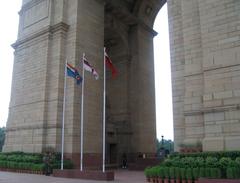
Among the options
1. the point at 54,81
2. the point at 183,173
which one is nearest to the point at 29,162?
the point at 54,81

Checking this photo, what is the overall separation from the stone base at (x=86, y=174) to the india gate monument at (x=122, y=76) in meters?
3.39

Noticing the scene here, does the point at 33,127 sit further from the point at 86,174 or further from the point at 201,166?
the point at 201,166

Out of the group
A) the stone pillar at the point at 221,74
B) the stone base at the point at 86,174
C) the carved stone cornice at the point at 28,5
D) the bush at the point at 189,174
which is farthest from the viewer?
the carved stone cornice at the point at 28,5

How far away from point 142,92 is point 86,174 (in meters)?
15.0

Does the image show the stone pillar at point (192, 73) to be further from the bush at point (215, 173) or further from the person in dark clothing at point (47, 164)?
the person in dark clothing at point (47, 164)

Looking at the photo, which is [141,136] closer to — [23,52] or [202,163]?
[23,52]

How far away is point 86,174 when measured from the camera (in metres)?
16.5

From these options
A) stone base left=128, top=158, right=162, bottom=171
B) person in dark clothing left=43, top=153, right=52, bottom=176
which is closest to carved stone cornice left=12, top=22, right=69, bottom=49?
person in dark clothing left=43, top=153, right=52, bottom=176

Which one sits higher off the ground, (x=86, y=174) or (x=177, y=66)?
(x=177, y=66)

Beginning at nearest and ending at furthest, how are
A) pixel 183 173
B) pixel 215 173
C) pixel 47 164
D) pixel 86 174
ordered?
pixel 215 173, pixel 183 173, pixel 86 174, pixel 47 164

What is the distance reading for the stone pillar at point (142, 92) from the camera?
2919 cm

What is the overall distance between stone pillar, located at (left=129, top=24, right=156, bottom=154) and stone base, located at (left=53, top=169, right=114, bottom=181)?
38.2 ft

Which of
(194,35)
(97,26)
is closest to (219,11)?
(194,35)

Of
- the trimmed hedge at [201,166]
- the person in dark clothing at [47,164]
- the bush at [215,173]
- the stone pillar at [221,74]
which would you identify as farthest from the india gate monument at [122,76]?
the bush at [215,173]
